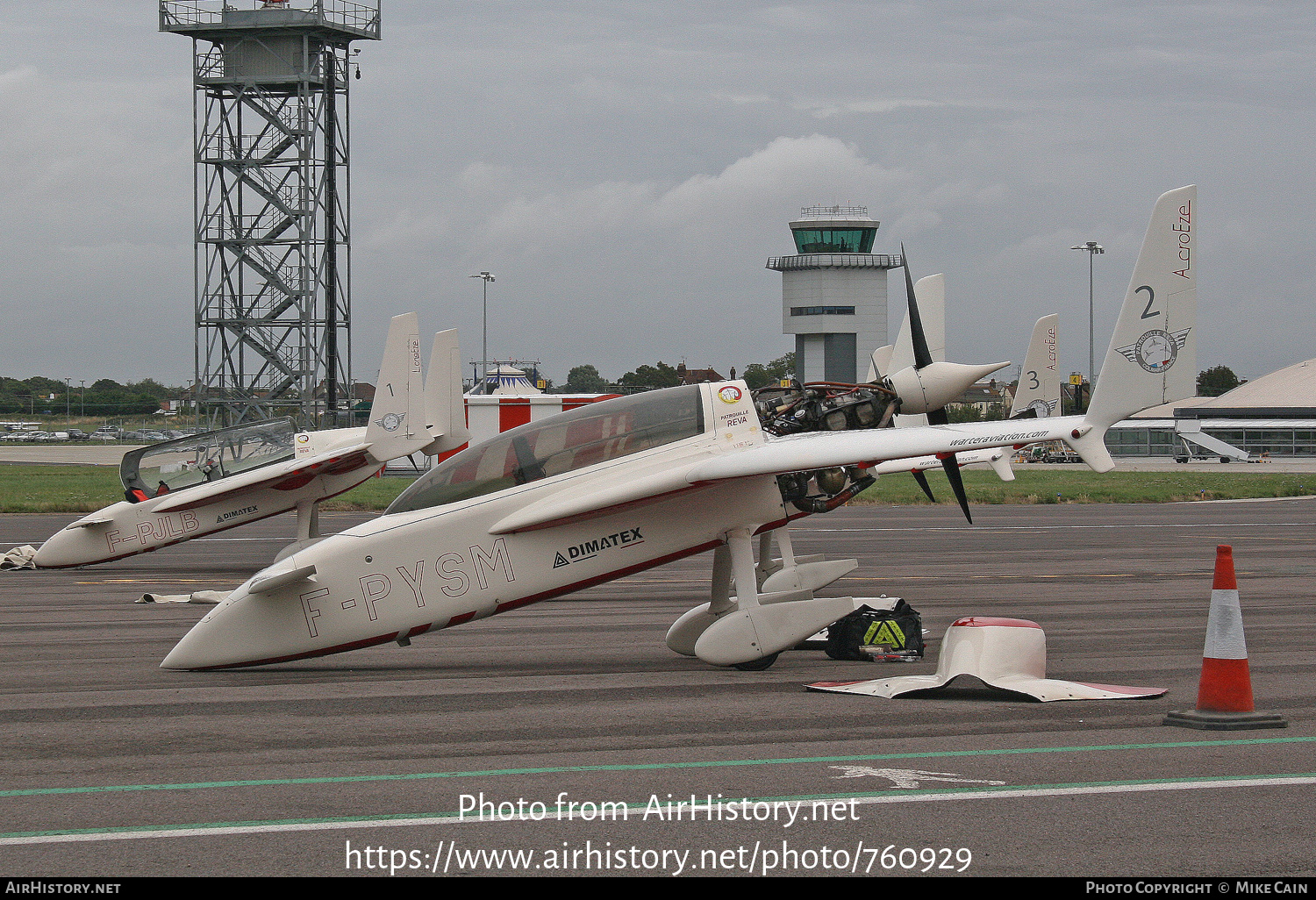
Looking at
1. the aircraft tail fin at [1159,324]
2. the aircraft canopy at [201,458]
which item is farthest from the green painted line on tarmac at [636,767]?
the aircraft canopy at [201,458]

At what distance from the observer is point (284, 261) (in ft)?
175

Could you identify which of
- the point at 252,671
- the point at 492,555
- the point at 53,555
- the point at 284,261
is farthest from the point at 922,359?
the point at 284,261

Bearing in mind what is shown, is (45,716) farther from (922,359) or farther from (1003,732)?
(922,359)

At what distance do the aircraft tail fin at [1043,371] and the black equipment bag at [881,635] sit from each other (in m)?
11.8

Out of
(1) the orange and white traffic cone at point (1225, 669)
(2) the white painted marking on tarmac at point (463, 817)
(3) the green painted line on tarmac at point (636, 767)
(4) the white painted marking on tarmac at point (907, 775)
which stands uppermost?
(1) the orange and white traffic cone at point (1225, 669)

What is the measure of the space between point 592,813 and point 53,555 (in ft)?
51.5

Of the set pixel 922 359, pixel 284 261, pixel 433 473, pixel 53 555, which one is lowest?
pixel 53 555

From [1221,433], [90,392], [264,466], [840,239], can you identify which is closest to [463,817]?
[264,466]

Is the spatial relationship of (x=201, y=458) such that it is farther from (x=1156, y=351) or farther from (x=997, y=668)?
(x=1156, y=351)

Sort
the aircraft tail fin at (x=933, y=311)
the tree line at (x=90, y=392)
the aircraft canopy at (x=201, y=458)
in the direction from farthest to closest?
the tree line at (x=90, y=392) → the aircraft canopy at (x=201, y=458) → the aircraft tail fin at (x=933, y=311)

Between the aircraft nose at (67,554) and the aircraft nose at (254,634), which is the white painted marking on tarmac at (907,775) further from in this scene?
the aircraft nose at (67,554)

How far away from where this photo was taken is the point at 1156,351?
30.8ft

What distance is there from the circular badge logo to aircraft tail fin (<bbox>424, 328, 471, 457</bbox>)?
11003 mm

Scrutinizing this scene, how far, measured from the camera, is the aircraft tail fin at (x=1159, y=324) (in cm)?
933
